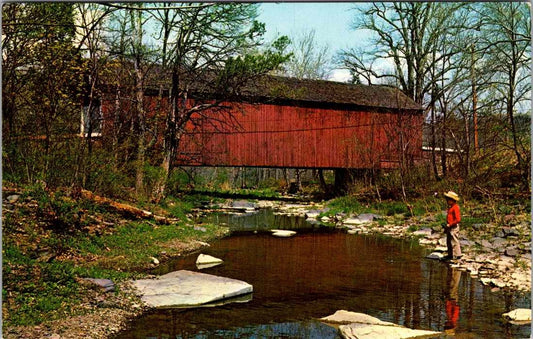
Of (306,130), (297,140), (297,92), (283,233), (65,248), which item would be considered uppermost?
(297,92)

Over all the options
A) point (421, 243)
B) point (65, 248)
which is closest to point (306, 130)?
point (421, 243)

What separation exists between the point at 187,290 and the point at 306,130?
45.6ft

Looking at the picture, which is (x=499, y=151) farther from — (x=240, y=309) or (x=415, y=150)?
(x=415, y=150)

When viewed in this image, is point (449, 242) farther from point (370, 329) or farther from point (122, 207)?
point (122, 207)

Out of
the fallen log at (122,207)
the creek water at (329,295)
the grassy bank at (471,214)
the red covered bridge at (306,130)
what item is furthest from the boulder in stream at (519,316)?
the red covered bridge at (306,130)

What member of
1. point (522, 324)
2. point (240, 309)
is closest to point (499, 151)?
point (522, 324)

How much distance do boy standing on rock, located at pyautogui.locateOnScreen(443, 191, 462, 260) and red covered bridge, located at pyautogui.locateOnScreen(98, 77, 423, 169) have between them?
776 centimetres

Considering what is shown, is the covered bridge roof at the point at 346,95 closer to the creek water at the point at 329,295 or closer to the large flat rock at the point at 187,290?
the creek water at the point at 329,295

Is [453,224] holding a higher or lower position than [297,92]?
lower

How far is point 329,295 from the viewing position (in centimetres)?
554

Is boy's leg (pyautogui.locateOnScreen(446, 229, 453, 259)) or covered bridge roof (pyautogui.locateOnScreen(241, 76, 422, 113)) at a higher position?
covered bridge roof (pyautogui.locateOnScreen(241, 76, 422, 113))

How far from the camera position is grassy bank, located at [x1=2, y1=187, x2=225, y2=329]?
174 inches

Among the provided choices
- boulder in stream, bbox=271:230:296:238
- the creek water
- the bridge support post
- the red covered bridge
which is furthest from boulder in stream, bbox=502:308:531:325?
the bridge support post

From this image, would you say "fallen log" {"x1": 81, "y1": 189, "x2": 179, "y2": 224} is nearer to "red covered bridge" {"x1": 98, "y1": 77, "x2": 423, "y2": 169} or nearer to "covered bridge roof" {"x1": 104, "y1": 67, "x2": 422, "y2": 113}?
"covered bridge roof" {"x1": 104, "y1": 67, "x2": 422, "y2": 113}
